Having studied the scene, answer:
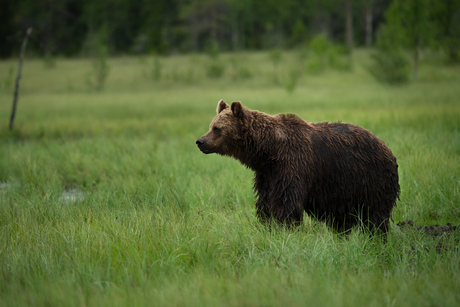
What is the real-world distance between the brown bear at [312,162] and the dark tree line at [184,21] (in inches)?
1789

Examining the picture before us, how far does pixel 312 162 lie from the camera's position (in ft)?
13.2

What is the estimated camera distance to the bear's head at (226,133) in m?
4.02

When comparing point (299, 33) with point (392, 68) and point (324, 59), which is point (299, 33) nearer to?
point (324, 59)

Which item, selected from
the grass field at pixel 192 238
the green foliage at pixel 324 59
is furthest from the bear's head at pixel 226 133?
the green foliage at pixel 324 59

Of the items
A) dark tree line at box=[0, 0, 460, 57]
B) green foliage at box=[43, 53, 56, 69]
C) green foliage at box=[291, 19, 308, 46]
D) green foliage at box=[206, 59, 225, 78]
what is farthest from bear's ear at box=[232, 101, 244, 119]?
dark tree line at box=[0, 0, 460, 57]

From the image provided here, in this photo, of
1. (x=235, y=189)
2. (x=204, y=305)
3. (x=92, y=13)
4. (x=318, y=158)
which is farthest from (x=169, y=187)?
(x=92, y=13)

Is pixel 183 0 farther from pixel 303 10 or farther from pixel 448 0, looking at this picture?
pixel 448 0

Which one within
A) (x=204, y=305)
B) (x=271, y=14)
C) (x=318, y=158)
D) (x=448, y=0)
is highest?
(x=271, y=14)

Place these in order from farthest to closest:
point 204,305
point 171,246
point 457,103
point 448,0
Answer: point 448,0, point 457,103, point 171,246, point 204,305

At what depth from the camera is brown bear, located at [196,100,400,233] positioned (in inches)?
157

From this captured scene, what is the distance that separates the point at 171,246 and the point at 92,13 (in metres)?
54.2

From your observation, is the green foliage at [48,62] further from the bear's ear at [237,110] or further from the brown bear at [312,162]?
the bear's ear at [237,110]

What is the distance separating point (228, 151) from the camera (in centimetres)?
416

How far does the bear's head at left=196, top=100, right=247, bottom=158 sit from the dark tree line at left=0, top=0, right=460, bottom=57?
45.6m
